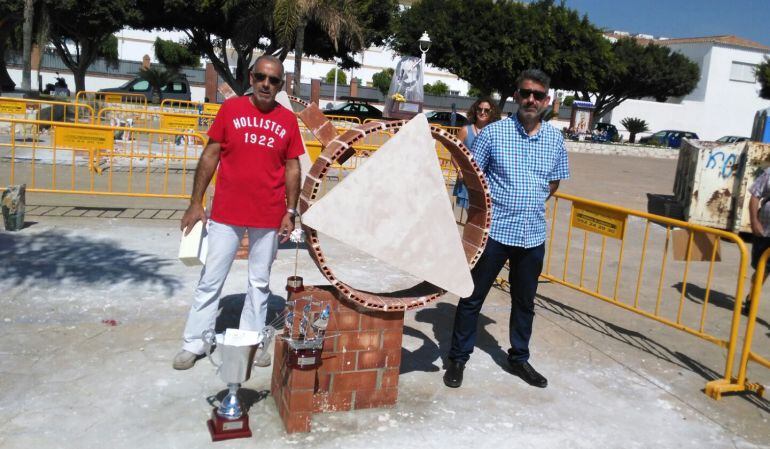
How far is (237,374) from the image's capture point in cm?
342

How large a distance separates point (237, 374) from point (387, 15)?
31690 millimetres

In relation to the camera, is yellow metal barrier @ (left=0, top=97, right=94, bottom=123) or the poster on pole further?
the poster on pole

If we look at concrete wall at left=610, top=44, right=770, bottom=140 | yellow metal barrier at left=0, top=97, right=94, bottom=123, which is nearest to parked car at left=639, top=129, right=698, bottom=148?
concrete wall at left=610, top=44, right=770, bottom=140

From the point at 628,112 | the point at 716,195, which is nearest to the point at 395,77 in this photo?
the point at 716,195

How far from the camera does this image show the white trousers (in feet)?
13.2

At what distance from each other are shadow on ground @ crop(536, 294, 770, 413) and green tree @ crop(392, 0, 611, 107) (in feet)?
98.1

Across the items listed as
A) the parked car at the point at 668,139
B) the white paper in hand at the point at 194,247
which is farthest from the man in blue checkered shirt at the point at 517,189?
the parked car at the point at 668,139

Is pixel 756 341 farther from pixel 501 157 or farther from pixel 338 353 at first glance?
pixel 338 353

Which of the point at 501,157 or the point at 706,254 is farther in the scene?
the point at 706,254

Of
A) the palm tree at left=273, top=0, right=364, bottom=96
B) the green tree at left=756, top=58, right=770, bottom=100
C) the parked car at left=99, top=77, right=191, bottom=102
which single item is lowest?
the parked car at left=99, top=77, right=191, bottom=102

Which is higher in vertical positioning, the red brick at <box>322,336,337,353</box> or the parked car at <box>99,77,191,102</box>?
the parked car at <box>99,77,191,102</box>

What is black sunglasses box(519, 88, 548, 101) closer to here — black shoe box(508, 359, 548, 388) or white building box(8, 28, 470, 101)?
black shoe box(508, 359, 548, 388)

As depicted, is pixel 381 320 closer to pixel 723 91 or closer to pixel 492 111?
pixel 492 111

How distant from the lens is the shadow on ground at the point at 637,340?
4.96 metres
